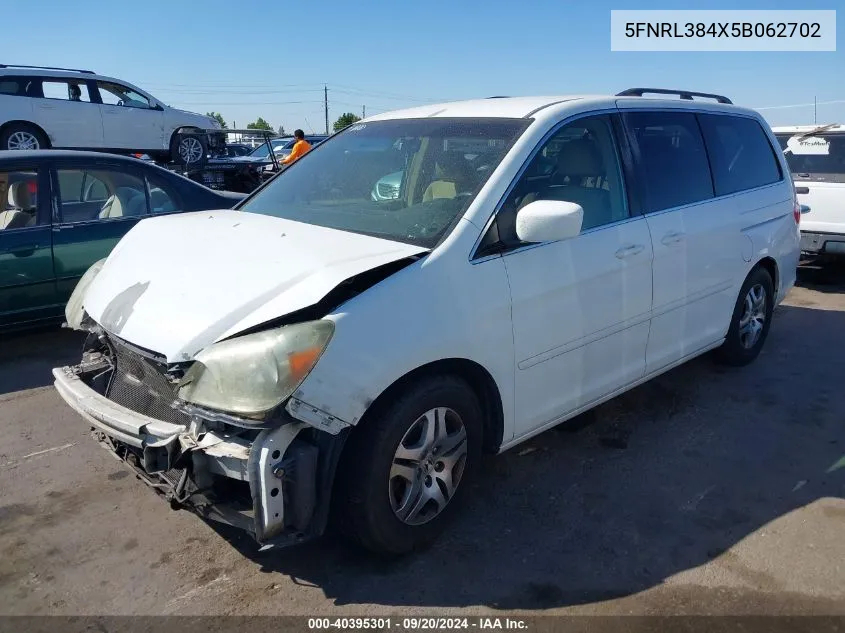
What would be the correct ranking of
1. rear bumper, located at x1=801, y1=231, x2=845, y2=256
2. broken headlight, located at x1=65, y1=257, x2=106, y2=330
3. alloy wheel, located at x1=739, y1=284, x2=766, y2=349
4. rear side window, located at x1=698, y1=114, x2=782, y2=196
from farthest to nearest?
rear bumper, located at x1=801, y1=231, x2=845, y2=256
alloy wheel, located at x1=739, y1=284, x2=766, y2=349
rear side window, located at x1=698, y1=114, x2=782, y2=196
broken headlight, located at x1=65, y1=257, x2=106, y2=330

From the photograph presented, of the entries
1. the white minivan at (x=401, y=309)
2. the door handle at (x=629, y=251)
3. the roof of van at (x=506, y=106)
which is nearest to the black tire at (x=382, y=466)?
the white minivan at (x=401, y=309)

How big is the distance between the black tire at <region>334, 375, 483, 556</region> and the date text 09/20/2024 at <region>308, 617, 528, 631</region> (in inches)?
11.9

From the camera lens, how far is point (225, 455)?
8.24 ft

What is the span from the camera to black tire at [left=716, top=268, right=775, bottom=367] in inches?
194

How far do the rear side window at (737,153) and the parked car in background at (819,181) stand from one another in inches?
122

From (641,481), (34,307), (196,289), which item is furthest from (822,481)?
(34,307)

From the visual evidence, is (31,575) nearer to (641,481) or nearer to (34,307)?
(641,481)

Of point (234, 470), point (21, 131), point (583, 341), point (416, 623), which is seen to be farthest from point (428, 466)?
point (21, 131)

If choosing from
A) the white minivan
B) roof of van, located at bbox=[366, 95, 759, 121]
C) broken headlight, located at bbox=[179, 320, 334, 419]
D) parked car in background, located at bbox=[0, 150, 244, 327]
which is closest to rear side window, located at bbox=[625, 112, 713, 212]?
the white minivan

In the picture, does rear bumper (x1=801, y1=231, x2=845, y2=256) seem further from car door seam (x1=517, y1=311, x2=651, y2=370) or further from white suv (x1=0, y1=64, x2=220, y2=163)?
white suv (x1=0, y1=64, x2=220, y2=163)

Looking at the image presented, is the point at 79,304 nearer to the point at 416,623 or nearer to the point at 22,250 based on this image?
the point at 416,623

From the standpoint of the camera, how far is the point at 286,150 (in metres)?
20.9

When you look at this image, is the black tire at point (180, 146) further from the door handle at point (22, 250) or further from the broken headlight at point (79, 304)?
the broken headlight at point (79, 304)

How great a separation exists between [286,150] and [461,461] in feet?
62.4
